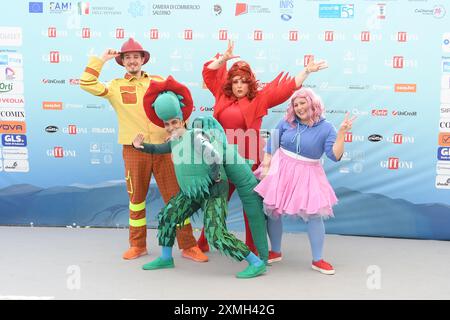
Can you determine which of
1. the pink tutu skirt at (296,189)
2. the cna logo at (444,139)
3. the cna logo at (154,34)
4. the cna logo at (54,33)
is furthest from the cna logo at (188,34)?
the cna logo at (444,139)

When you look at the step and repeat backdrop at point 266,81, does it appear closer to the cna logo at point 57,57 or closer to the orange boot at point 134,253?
the cna logo at point 57,57

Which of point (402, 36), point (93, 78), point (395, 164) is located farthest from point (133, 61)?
point (395, 164)

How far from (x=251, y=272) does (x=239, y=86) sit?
123 centimetres

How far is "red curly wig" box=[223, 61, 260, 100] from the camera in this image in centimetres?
375

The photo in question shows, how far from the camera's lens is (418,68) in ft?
14.3

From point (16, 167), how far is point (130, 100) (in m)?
1.55

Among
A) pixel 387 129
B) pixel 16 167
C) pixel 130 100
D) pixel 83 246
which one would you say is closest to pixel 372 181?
pixel 387 129

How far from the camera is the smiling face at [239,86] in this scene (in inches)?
148

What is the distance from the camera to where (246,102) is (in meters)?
3.79

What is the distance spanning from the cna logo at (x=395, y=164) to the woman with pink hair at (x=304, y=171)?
1073mm

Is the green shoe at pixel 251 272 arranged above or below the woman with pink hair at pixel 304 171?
below

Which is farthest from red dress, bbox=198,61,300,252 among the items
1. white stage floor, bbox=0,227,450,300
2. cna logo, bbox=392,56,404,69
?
cna logo, bbox=392,56,404,69

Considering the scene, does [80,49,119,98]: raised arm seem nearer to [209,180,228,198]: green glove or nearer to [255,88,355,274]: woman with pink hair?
[209,180,228,198]: green glove

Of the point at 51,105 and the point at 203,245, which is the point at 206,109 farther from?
the point at 51,105
